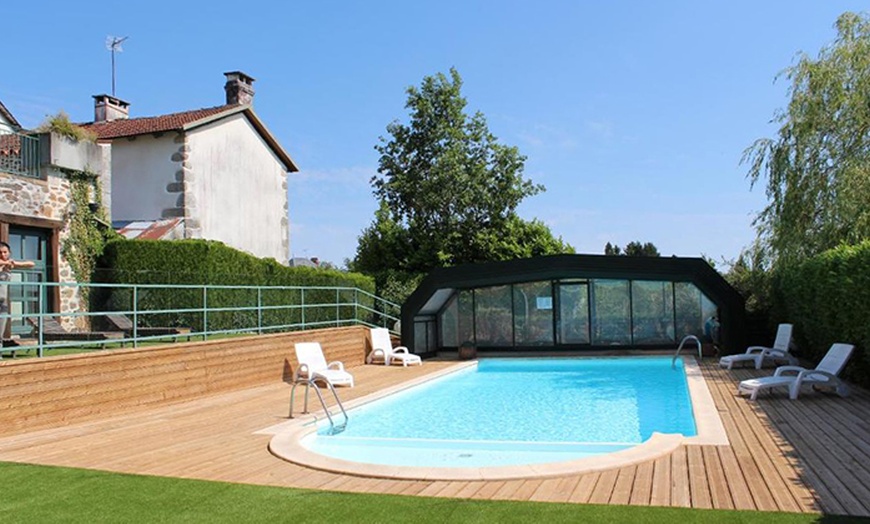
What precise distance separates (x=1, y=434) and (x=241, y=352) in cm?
481

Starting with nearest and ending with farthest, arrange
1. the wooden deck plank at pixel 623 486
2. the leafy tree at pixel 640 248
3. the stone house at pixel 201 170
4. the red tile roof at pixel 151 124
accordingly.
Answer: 1. the wooden deck plank at pixel 623 486
2. the stone house at pixel 201 170
3. the red tile roof at pixel 151 124
4. the leafy tree at pixel 640 248

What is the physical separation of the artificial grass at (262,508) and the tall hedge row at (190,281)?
306 inches

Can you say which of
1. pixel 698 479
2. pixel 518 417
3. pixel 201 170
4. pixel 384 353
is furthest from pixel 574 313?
pixel 698 479

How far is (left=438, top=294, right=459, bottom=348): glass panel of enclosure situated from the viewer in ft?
69.3

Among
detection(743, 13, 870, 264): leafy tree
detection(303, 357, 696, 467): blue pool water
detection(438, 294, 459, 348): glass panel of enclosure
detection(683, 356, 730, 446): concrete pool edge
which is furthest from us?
detection(438, 294, 459, 348): glass panel of enclosure

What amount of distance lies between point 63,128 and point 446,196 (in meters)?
16.1

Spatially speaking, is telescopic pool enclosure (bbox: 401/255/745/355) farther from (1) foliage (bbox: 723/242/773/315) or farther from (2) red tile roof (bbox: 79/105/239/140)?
(2) red tile roof (bbox: 79/105/239/140)

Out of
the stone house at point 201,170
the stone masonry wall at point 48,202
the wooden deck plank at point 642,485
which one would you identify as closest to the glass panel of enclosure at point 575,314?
the stone house at point 201,170

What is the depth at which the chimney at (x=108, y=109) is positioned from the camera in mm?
22719

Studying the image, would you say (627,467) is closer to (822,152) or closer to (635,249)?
(822,152)

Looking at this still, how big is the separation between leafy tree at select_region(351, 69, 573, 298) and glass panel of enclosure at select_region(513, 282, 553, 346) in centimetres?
658

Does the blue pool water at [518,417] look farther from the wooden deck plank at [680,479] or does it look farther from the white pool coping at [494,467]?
the wooden deck plank at [680,479]

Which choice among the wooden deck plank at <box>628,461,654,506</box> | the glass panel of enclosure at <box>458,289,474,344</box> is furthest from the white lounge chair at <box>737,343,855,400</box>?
the glass panel of enclosure at <box>458,289,474,344</box>

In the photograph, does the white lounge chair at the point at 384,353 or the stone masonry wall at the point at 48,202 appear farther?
the white lounge chair at the point at 384,353
